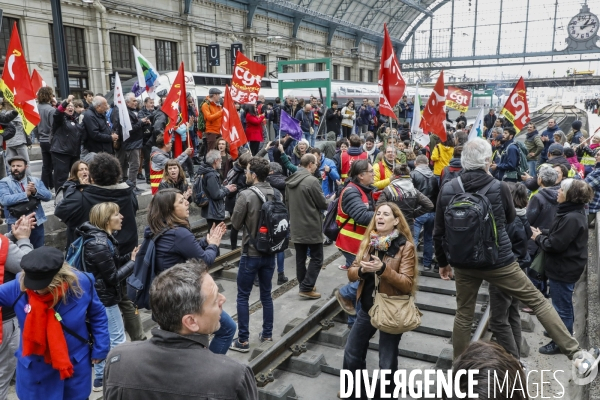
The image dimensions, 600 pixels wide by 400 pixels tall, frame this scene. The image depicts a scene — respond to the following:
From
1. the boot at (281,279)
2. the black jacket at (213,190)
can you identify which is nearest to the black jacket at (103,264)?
the black jacket at (213,190)

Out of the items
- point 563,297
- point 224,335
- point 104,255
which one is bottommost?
point 563,297

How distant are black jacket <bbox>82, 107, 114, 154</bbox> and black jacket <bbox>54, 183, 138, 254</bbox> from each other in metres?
3.59

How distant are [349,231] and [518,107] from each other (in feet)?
23.5

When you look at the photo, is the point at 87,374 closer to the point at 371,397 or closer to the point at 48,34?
the point at 371,397

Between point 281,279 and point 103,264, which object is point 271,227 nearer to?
point 103,264

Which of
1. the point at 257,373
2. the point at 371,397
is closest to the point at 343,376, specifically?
the point at 371,397

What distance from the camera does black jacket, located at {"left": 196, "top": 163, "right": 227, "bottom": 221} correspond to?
702 centimetres

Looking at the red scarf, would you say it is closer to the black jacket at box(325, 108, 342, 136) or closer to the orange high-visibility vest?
the orange high-visibility vest

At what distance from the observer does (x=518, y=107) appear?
417 inches

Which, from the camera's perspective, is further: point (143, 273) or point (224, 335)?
point (224, 335)

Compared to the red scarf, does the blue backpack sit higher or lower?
higher

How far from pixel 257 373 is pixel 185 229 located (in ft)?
5.18

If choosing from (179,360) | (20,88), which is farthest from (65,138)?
(179,360)

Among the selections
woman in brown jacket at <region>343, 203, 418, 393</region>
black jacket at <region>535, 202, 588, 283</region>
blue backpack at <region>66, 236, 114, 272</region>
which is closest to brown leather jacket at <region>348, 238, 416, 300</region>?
woman in brown jacket at <region>343, 203, 418, 393</region>
